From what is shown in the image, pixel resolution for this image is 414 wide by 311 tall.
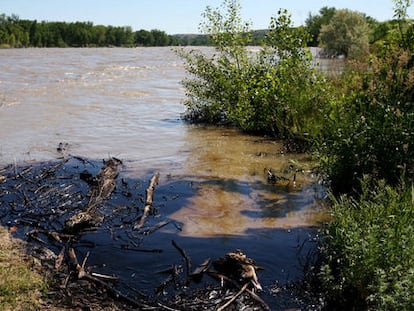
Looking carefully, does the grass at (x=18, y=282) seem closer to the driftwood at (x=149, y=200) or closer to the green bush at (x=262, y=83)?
the driftwood at (x=149, y=200)

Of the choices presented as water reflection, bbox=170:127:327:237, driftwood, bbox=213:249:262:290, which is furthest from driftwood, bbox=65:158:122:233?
driftwood, bbox=213:249:262:290

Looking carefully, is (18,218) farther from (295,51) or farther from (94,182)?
(295,51)

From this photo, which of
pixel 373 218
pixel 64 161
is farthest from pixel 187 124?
pixel 373 218

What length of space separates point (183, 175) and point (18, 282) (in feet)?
16.3

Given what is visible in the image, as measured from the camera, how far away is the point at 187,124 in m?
15.6

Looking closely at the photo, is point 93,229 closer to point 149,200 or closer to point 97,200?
point 97,200

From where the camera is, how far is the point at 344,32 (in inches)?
1769

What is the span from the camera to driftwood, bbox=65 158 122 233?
20.5 feet

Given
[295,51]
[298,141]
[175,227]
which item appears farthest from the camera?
[295,51]

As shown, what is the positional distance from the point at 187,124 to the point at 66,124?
370cm

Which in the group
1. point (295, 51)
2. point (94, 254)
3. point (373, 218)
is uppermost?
point (295, 51)

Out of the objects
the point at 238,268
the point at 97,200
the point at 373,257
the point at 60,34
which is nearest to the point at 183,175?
the point at 97,200

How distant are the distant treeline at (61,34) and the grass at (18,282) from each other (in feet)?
246

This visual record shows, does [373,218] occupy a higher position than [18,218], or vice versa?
[373,218]
